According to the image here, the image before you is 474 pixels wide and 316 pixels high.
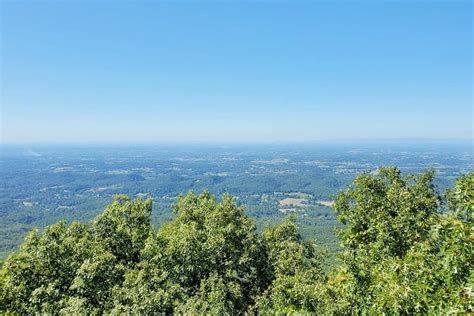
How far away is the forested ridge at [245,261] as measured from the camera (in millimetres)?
8484

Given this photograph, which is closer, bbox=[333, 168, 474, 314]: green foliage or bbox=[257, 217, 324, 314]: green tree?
bbox=[333, 168, 474, 314]: green foliage

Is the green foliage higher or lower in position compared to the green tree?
higher

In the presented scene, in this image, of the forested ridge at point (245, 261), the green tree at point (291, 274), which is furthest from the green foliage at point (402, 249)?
the green tree at point (291, 274)

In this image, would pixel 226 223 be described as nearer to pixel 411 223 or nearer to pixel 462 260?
pixel 411 223

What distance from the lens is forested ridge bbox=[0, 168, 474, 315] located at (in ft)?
27.8

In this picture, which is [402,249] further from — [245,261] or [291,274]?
[245,261]

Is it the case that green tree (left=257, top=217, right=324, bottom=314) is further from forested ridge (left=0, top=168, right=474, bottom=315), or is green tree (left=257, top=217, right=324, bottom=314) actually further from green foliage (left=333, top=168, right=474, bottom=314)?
green foliage (left=333, top=168, right=474, bottom=314)

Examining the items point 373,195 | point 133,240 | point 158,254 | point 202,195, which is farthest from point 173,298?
point 373,195

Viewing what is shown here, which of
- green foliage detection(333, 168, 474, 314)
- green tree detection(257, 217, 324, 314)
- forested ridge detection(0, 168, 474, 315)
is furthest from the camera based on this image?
green tree detection(257, 217, 324, 314)

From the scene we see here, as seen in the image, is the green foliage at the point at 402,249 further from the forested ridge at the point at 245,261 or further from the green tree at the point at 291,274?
the green tree at the point at 291,274

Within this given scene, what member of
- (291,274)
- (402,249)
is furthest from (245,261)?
(402,249)

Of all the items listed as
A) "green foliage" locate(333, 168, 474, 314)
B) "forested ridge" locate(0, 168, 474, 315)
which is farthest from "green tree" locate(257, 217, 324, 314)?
"green foliage" locate(333, 168, 474, 314)

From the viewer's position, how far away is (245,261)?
62.0 ft

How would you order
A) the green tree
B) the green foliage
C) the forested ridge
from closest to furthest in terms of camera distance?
1. the green foliage
2. the forested ridge
3. the green tree
